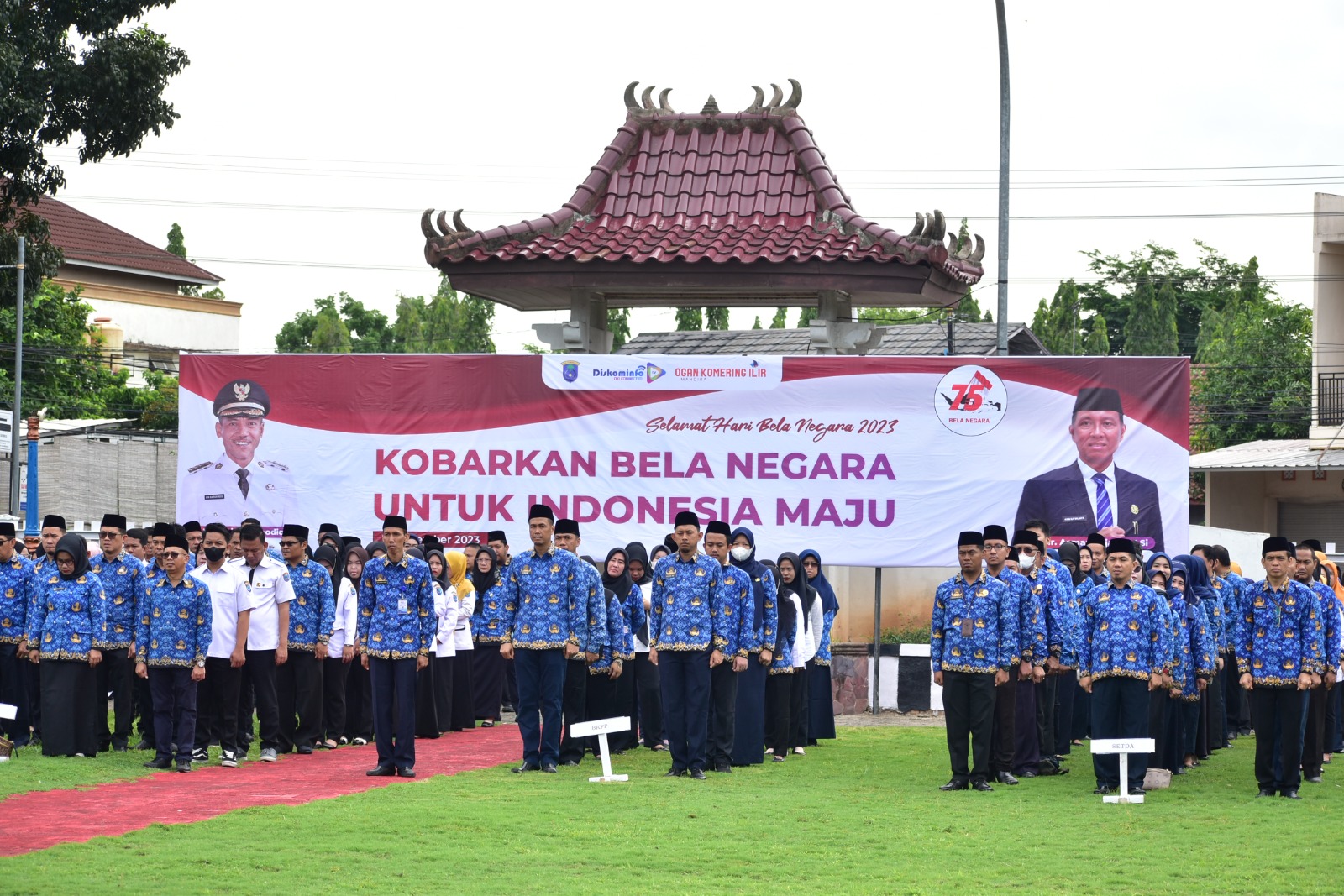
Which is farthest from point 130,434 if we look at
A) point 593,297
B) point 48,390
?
point 593,297

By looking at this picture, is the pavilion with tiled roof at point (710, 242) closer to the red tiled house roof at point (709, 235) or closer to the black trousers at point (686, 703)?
the red tiled house roof at point (709, 235)

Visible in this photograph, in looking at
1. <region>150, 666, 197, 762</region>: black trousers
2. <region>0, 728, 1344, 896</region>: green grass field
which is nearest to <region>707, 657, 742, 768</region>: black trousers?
<region>0, 728, 1344, 896</region>: green grass field

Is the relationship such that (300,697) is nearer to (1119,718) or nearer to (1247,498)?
(1119,718)

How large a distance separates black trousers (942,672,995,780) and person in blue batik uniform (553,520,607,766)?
2.67 metres

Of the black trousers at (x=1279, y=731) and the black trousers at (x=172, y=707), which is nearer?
the black trousers at (x=1279, y=731)

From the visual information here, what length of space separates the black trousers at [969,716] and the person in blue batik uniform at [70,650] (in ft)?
22.1

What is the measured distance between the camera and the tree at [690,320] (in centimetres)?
5103

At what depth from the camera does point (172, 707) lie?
13.1 m

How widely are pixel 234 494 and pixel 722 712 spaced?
7595mm

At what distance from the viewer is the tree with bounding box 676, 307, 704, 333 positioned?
5103 centimetres

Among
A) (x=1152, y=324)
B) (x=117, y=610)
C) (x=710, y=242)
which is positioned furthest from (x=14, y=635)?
(x=1152, y=324)

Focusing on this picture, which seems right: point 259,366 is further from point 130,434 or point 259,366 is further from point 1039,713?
point 130,434

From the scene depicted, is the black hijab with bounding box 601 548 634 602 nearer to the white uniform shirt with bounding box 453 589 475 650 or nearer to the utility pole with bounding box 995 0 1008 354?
the white uniform shirt with bounding box 453 589 475 650

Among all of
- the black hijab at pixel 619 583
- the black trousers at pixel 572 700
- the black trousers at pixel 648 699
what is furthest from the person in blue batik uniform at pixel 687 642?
the black trousers at pixel 648 699
